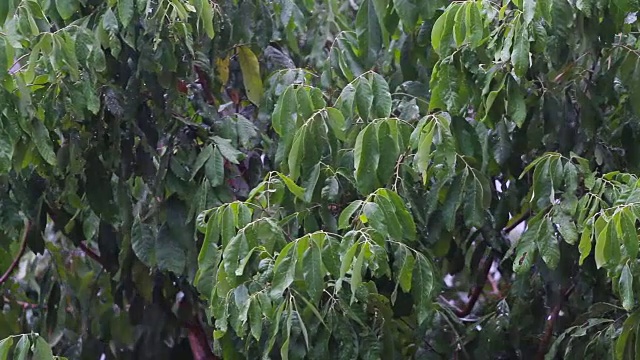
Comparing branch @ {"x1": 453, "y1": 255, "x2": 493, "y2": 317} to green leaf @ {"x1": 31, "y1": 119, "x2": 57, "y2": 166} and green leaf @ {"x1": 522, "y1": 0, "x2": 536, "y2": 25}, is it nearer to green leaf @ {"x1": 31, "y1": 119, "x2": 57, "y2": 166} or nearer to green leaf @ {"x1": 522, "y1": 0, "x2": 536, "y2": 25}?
green leaf @ {"x1": 522, "y1": 0, "x2": 536, "y2": 25}

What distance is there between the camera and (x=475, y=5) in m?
3.02

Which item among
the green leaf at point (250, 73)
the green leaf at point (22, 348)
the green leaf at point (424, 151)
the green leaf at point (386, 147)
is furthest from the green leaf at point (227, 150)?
the green leaf at point (22, 348)

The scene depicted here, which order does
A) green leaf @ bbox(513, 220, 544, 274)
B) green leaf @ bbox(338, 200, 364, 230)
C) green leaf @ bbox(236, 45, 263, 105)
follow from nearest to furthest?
green leaf @ bbox(338, 200, 364, 230) → green leaf @ bbox(513, 220, 544, 274) → green leaf @ bbox(236, 45, 263, 105)

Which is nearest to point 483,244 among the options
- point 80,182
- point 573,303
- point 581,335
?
point 573,303

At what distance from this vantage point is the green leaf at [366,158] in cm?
298

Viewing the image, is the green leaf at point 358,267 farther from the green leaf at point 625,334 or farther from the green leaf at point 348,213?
the green leaf at point 625,334

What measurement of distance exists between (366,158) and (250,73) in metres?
1.13

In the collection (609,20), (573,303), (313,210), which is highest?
(609,20)

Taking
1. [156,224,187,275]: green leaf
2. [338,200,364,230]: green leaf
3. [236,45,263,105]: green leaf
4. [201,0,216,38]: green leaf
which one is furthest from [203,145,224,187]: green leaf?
[338,200,364,230]: green leaf

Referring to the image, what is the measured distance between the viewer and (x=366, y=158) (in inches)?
118

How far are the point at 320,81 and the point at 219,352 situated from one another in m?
1.09

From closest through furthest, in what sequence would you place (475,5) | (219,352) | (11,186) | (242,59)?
(475,5) < (219,352) < (11,186) < (242,59)

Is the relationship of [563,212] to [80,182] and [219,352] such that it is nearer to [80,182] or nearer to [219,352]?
[219,352]

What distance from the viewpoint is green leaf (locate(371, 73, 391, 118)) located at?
10.5 ft
